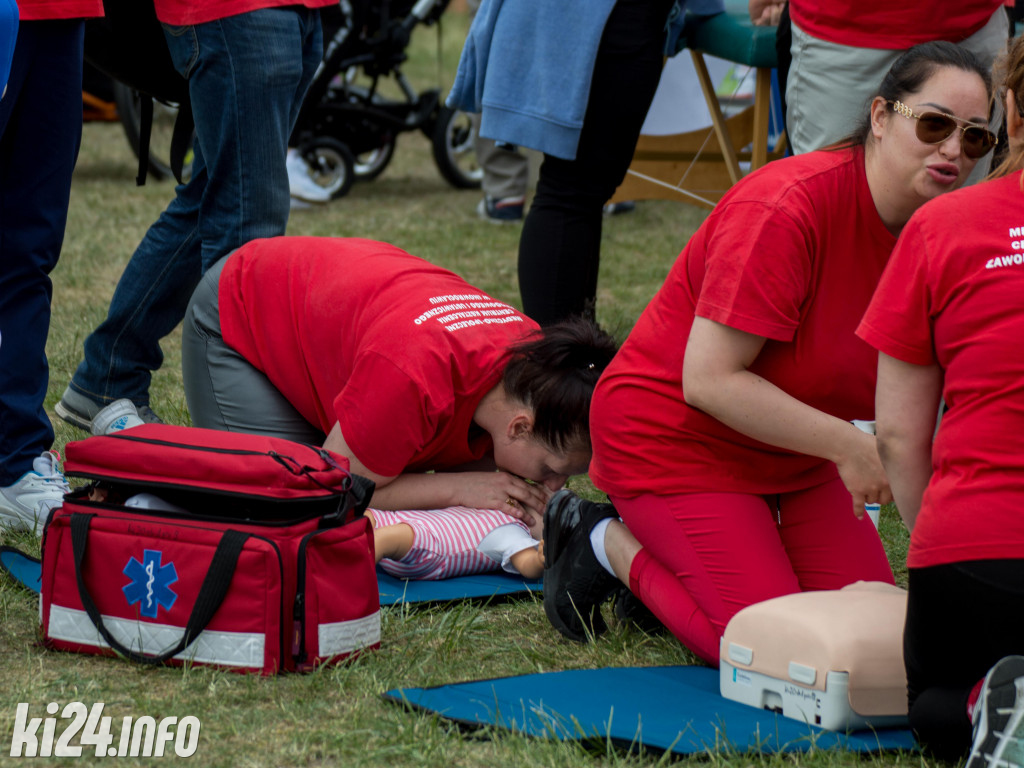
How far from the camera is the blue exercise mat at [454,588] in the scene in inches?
97.3

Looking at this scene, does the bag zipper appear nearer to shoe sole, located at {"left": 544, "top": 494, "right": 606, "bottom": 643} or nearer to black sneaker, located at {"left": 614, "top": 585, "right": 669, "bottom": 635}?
shoe sole, located at {"left": 544, "top": 494, "right": 606, "bottom": 643}

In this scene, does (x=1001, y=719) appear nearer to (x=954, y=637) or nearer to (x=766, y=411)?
(x=954, y=637)

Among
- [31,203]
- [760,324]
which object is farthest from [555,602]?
[31,203]

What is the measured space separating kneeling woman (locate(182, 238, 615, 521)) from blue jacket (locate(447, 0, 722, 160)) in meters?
0.64

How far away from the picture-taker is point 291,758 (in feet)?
5.78

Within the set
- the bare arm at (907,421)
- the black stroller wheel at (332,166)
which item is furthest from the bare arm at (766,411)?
the black stroller wheel at (332,166)

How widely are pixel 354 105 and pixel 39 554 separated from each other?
4917 mm

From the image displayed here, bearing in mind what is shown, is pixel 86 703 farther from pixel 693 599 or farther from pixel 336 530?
pixel 693 599

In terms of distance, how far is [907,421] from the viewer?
1763mm

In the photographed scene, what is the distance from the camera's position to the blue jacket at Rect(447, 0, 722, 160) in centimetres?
323

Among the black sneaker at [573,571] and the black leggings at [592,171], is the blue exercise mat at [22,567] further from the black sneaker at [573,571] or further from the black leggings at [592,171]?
the black leggings at [592,171]

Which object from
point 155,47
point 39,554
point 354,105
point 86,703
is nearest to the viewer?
point 86,703

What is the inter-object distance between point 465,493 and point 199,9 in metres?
1.21

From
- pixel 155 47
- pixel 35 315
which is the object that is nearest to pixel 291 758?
pixel 35 315
